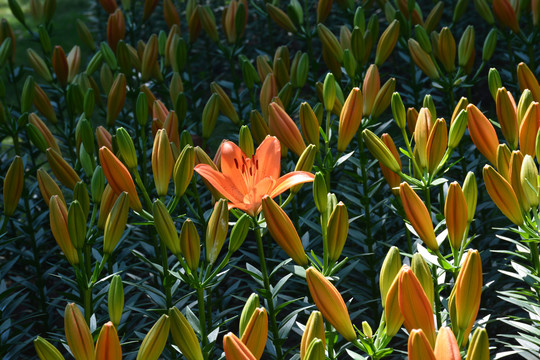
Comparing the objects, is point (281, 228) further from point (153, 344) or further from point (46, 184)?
point (46, 184)

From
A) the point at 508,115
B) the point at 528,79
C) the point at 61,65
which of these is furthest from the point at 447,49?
the point at 61,65

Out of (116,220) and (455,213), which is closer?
(455,213)

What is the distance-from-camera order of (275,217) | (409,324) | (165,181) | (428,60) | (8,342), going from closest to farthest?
(409,324)
(275,217)
(165,181)
(8,342)
(428,60)

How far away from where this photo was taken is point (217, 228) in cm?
120

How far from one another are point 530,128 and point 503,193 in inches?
7.2

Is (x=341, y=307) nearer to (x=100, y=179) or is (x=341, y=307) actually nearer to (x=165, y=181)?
(x=165, y=181)

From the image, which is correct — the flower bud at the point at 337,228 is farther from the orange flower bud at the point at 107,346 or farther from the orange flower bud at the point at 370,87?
the orange flower bud at the point at 370,87

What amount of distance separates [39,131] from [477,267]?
128 cm

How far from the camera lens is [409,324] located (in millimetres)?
896

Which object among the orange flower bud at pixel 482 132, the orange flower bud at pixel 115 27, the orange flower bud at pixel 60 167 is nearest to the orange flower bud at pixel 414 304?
the orange flower bud at pixel 482 132

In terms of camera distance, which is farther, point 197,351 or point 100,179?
point 100,179

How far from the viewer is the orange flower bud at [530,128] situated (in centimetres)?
128

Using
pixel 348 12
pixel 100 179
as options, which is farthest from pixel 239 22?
pixel 100 179

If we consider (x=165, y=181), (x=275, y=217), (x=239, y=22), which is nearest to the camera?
(x=275, y=217)
